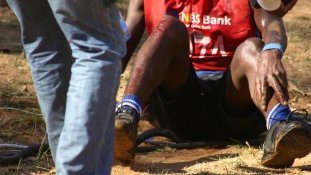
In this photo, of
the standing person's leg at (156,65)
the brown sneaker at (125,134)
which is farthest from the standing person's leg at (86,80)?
the standing person's leg at (156,65)

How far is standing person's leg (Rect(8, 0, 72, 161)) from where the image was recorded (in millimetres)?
2041

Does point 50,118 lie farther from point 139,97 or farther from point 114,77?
point 139,97

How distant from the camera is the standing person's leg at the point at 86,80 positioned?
1.83 meters

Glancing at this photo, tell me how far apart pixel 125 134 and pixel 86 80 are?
85 cm

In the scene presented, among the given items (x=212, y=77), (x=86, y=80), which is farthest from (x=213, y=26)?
(x=86, y=80)

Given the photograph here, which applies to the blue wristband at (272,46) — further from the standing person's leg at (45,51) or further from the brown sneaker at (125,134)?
the standing person's leg at (45,51)

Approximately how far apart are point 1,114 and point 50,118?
1.68 meters

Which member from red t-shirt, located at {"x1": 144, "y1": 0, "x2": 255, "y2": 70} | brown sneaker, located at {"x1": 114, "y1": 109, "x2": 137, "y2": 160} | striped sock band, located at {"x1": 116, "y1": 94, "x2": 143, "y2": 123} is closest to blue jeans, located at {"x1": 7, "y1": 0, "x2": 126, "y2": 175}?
→ brown sneaker, located at {"x1": 114, "y1": 109, "x2": 137, "y2": 160}

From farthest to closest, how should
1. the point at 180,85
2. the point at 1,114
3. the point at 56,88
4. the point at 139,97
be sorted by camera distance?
the point at 1,114, the point at 180,85, the point at 139,97, the point at 56,88

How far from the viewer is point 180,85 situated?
3156mm

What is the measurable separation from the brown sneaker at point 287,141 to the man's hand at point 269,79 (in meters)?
0.15

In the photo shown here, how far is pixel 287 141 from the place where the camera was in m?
2.57

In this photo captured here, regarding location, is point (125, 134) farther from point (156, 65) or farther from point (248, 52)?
point (248, 52)

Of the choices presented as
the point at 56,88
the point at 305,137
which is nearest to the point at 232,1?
the point at 305,137
